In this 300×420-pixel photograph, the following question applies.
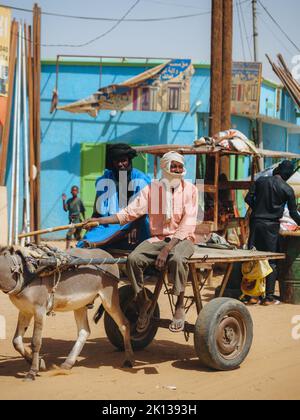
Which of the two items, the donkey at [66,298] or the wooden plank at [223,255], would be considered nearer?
the donkey at [66,298]

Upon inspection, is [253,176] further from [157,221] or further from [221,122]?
[157,221]

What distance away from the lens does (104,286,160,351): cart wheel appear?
23.7 ft

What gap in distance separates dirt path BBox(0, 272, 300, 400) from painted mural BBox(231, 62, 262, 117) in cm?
1420

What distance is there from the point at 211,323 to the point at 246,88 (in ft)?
54.8

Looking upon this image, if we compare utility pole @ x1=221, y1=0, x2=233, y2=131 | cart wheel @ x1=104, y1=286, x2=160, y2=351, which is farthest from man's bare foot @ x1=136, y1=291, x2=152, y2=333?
utility pole @ x1=221, y1=0, x2=233, y2=131

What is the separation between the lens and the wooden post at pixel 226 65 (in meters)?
14.2

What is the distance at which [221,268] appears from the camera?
45.9 feet

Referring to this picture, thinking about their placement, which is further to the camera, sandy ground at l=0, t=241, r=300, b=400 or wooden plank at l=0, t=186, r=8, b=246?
wooden plank at l=0, t=186, r=8, b=246

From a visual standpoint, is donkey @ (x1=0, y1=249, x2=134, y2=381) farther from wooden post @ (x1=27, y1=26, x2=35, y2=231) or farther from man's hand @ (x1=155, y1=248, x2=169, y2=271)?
wooden post @ (x1=27, y1=26, x2=35, y2=231)

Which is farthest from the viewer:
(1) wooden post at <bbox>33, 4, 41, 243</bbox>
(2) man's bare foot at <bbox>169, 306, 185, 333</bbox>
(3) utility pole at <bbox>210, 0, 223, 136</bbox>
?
(1) wooden post at <bbox>33, 4, 41, 243</bbox>

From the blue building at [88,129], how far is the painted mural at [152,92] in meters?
0.89

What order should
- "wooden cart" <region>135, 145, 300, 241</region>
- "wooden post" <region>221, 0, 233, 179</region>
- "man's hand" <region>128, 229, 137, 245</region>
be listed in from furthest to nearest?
"wooden post" <region>221, 0, 233, 179</region>
"wooden cart" <region>135, 145, 300, 241</region>
"man's hand" <region>128, 229, 137, 245</region>

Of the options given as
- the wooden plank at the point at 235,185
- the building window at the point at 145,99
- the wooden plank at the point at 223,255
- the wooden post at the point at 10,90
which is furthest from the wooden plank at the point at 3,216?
the wooden plank at the point at 223,255

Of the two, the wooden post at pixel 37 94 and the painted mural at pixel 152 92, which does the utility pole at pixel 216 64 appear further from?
the wooden post at pixel 37 94
